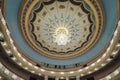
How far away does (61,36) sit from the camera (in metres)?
29.9

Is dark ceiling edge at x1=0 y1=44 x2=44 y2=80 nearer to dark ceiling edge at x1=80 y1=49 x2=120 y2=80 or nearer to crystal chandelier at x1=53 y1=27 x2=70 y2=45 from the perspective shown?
crystal chandelier at x1=53 y1=27 x2=70 y2=45

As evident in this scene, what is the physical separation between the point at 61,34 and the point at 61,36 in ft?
0.98

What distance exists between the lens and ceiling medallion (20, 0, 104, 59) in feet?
93.7

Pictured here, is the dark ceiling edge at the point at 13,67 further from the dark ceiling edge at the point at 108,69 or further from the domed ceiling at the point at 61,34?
the dark ceiling edge at the point at 108,69

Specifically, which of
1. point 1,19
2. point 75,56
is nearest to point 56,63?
point 75,56

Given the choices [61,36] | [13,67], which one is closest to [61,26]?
[61,36]

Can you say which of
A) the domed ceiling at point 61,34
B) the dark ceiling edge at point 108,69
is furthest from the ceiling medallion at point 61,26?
the dark ceiling edge at point 108,69

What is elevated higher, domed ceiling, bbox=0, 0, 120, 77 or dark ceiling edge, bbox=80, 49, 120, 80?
domed ceiling, bbox=0, 0, 120, 77

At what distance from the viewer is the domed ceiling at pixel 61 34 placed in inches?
1057

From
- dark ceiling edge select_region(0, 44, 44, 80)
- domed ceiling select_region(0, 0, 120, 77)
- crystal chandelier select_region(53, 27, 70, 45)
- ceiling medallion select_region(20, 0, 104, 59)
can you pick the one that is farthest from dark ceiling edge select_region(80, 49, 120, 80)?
dark ceiling edge select_region(0, 44, 44, 80)

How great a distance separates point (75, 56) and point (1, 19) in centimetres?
1248

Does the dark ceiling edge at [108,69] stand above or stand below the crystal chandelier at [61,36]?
below

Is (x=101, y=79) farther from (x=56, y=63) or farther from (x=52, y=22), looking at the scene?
(x=52, y=22)

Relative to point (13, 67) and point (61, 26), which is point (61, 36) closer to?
point (61, 26)
